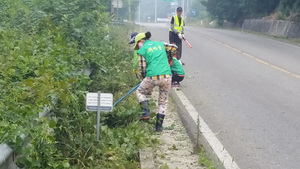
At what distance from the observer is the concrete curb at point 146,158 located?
5272 millimetres

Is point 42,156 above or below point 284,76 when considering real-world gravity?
above

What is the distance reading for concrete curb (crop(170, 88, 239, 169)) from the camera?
5.77 m

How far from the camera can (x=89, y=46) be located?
1012cm

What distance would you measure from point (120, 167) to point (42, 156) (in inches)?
40.4

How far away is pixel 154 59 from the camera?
6785 millimetres

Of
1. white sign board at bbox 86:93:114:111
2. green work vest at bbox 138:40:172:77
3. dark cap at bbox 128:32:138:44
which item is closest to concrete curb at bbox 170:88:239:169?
green work vest at bbox 138:40:172:77

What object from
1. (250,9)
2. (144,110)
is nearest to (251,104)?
(144,110)

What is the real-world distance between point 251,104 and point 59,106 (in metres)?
5.02

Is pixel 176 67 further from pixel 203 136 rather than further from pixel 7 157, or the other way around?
pixel 7 157

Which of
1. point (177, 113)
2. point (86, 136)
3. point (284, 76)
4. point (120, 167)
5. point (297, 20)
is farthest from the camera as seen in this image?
point (297, 20)

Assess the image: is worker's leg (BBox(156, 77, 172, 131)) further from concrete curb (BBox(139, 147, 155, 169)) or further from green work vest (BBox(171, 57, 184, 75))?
concrete curb (BBox(139, 147, 155, 169))

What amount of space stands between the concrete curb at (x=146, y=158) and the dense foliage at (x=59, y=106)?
3.3 inches

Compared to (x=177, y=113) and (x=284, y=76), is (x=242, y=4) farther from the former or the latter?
(x=177, y=113)

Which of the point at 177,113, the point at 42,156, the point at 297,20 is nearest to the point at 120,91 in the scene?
the point at 177,113
